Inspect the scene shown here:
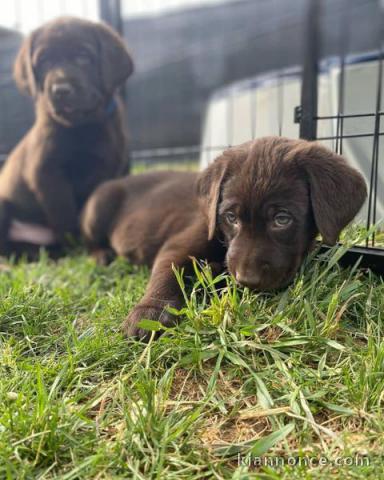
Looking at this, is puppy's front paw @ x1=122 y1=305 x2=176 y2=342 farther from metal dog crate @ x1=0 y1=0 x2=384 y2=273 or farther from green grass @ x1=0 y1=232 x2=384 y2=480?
metal dog crate @ x1=0 y1=0 x2=384 y2=273

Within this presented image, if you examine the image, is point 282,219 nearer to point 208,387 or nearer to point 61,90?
point 208,387

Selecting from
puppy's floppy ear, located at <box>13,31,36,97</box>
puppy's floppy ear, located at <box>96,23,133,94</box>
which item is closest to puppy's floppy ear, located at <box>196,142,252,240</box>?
puppy's floppy ear, located at <box>96,23,133,94</box>

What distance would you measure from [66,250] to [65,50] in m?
1.52

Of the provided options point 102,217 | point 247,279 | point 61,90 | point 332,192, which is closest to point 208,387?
point 247,279

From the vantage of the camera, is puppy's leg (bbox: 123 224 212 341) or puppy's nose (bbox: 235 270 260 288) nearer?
puppy's nose (bbox: 235 270 260 288)

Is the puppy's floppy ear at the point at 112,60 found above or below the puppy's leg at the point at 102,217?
above

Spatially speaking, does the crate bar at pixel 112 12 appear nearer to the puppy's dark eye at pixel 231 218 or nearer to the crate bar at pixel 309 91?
the crate bar at pixel 309 91

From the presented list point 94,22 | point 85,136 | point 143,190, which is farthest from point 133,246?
point 94,22

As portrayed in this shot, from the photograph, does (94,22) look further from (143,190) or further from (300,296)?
(300,296)

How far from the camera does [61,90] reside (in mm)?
3525

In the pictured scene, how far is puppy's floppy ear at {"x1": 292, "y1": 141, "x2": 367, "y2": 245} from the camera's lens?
6.77 feet

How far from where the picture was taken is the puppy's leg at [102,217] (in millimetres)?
3658

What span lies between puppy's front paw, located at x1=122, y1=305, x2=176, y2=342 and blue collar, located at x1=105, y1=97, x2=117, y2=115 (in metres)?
2.43

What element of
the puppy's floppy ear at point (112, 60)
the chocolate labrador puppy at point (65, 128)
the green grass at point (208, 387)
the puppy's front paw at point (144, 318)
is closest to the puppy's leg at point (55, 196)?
the chocolate labrador puppy at point (65, 128)
